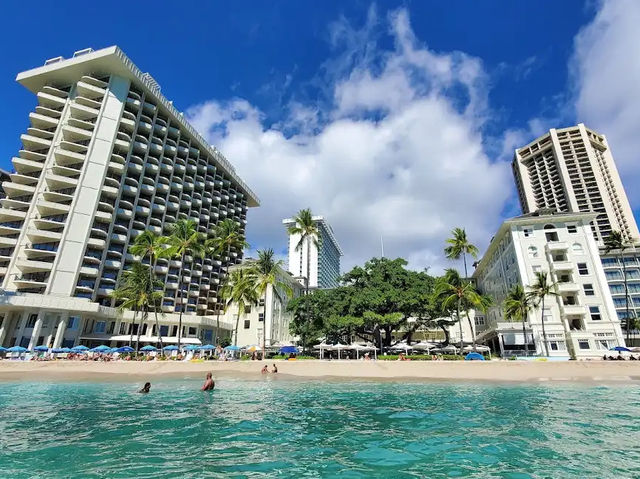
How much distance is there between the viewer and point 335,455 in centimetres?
916

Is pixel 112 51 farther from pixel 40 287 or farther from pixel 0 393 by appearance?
pixel 0 393

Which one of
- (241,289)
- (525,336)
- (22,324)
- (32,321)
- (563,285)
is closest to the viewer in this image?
(525,336)

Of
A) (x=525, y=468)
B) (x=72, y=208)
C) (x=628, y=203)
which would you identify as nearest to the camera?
(x=525, y=468)

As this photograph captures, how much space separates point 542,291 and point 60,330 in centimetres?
6844

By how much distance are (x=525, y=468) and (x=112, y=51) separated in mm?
83087

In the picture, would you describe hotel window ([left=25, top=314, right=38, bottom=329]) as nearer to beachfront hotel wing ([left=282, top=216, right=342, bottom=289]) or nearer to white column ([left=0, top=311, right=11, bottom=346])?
white column ([left=0, top=311, right=11, bottom=346])

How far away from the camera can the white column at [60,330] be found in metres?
52.2

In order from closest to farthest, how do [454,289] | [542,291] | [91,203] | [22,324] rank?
Answer: [454,289]
[542,291]
[22,324]
[91,203]

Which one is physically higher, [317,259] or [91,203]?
[317,259]

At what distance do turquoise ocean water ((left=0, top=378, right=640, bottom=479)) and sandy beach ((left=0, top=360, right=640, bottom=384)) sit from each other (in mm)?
12214

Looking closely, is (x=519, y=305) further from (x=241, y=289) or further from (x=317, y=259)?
(x=317, y=259)

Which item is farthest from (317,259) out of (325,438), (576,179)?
(325,438)

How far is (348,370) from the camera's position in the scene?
34.9 metres

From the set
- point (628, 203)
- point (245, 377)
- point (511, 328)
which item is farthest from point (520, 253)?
point (628, 203)
